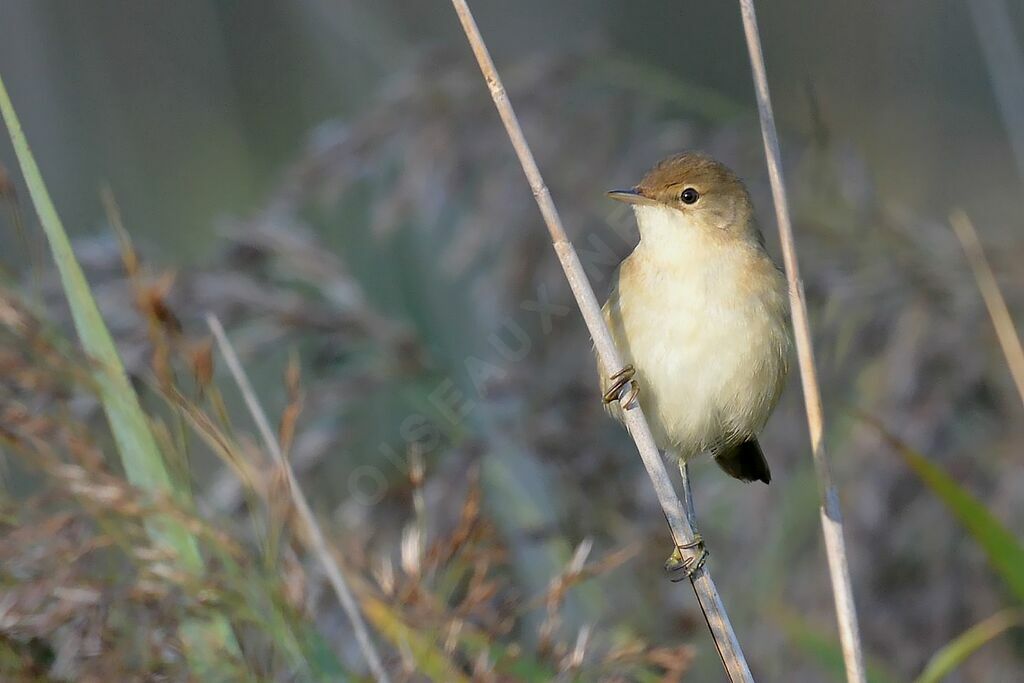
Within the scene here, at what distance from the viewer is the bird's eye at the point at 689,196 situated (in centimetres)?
211

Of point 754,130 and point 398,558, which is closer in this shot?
point 398,558

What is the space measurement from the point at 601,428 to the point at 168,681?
→ 1.17 m

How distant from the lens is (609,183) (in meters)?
2.70

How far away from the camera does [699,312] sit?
1.97 meters

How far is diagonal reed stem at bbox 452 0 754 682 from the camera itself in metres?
1.56

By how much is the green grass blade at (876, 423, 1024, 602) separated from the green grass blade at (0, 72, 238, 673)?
97 centimetres

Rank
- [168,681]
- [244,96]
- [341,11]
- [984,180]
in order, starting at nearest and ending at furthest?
1. [168,681]
2. [341,11]
3. [244,96]
4. [984,180]

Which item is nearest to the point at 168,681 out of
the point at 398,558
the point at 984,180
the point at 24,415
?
the point at 24,415

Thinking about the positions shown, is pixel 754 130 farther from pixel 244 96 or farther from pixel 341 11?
pixel 244 96

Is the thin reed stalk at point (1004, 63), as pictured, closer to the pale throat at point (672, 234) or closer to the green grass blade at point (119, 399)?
the pale throat at point (672, 234)

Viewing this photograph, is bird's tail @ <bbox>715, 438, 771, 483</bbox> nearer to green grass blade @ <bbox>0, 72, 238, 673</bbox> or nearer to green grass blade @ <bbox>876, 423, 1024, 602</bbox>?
green grass blade @ <bbox>876, 423, 1024, 602</bbox>

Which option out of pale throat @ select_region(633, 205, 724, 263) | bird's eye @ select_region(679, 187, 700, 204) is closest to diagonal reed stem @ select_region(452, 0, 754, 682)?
pale throat @ select_region(633, 205, 724, 263)

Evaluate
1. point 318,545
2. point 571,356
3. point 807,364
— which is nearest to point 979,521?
point 807,364

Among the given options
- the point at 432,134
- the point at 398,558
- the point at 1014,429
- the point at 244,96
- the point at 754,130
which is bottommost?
the point at 1014,429
